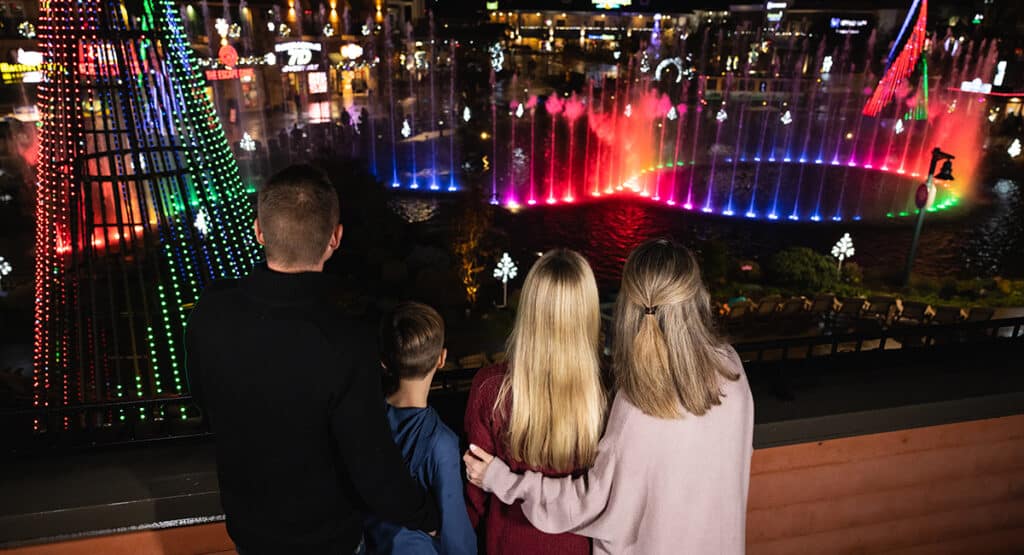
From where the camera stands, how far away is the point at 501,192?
2009 centimetres

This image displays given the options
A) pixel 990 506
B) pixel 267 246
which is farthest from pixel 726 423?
pixel 990 506

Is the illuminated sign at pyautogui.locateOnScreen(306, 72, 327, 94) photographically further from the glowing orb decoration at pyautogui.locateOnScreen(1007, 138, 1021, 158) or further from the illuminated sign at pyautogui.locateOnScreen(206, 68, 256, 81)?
the glowing orb decoration at pyautogui.locateOnScreen(1007, 138, 1021, 158)

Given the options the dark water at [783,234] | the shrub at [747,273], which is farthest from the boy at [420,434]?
the shrub at [747,273]

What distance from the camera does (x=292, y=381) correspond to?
1.75 metres

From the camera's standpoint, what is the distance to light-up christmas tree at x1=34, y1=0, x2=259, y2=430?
4.69 meters

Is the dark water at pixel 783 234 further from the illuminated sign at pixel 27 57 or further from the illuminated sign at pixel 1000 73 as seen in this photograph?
the illuminated sign at pixel 1000 73

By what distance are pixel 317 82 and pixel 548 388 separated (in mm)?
39923

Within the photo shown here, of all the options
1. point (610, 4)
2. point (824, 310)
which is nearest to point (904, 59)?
point (824, 310)

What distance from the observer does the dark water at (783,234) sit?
49.8 ft

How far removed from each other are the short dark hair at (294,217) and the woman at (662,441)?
0.94m

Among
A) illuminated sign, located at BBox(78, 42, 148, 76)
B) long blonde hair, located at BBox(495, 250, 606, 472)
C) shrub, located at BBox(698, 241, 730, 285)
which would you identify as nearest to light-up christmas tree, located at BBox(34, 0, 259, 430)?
illuminated sign, located at BBox(78, 42, 148, 76)

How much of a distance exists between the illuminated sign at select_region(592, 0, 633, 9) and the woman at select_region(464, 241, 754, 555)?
2567 inches

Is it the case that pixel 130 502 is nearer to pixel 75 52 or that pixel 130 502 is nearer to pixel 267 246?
pixel 267 246

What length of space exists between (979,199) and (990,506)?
20849 mm
